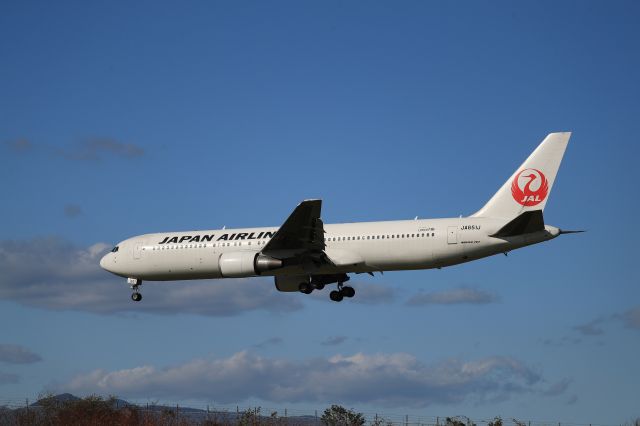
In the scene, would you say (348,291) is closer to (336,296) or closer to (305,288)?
(336,296)

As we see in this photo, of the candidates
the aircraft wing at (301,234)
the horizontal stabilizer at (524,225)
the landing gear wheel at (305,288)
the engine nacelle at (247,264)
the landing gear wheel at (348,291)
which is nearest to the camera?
the horizontal stabilizer at (524,225)

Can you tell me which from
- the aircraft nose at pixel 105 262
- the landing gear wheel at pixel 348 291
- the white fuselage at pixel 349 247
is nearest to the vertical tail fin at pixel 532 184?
the white fuselage at pixel 349 247

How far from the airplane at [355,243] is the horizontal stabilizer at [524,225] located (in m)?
0.04

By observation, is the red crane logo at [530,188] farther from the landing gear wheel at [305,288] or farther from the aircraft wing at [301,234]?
the landing gear wheel at [305,288]

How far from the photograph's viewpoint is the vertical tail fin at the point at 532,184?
49531mm

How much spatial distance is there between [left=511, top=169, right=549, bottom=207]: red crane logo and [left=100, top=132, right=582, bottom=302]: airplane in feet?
0.16

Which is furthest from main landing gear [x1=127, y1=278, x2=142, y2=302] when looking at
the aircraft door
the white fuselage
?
the aircraft door

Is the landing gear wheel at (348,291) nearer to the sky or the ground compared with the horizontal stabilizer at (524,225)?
nearer to the ground

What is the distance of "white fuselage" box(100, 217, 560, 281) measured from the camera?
157ft

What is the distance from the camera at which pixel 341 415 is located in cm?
5547

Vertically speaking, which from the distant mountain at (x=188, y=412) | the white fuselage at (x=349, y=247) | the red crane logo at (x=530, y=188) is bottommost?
the distant mountain at (x=188, y=412)

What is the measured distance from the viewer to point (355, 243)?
50250 mm

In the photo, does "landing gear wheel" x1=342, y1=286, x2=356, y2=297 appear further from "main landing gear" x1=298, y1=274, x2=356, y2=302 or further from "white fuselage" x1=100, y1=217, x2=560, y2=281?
"white fuselage" x1=100, y1=217, x2=560, y2=281

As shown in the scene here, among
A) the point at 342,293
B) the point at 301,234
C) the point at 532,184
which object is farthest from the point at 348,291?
the point at 532,184
